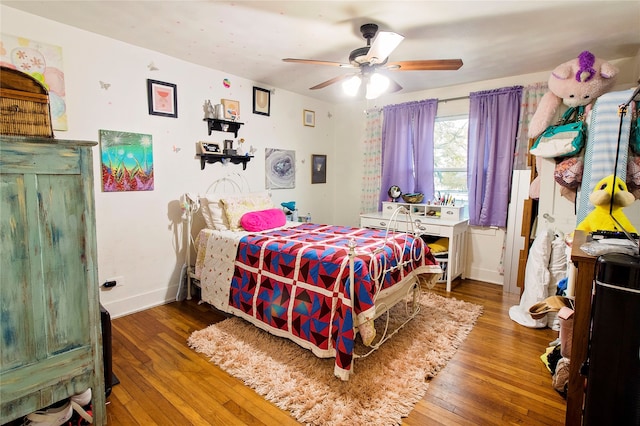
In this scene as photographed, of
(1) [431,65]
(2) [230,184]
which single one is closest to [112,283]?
(2) [230,184]

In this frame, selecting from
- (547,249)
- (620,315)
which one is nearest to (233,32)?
(620,315)

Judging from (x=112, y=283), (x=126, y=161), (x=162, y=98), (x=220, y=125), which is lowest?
(x=112, y=283)

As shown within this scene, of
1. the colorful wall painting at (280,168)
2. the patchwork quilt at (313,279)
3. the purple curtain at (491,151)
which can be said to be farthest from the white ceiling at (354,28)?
the patchwork quilt at (313,279)

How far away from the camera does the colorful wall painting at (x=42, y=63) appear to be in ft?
7.29

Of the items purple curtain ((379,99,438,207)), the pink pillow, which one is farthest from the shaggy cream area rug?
purple curtain ((379,99,438,207))

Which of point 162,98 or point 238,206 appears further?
point 238,206

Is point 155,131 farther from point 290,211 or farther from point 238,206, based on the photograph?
point 290,211

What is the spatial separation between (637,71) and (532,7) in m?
1.51

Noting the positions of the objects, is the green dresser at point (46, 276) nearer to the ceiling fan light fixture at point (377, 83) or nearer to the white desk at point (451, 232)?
the ceiling fan light fixture at point (377, 83)

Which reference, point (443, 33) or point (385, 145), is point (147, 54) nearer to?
point (443, 33)

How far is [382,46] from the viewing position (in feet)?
6.88

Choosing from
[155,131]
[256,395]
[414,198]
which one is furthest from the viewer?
[414,198]

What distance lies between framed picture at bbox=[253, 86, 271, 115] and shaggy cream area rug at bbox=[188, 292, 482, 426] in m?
2.46

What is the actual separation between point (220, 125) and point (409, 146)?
2.38m
